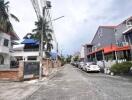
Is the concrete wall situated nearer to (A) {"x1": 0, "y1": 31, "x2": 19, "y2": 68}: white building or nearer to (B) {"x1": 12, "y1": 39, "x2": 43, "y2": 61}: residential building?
(B) {"x1": 12, "y1": 39, "x2": 43, "y2": 61}: residential building

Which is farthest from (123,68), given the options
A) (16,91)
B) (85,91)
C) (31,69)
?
(16,91)

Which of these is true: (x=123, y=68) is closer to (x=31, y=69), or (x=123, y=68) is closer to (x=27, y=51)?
(x=31, y=69)

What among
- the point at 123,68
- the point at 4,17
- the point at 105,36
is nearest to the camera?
the point at 123,68

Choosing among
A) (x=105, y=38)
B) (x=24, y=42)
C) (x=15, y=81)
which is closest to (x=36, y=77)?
(x=15, y=81)

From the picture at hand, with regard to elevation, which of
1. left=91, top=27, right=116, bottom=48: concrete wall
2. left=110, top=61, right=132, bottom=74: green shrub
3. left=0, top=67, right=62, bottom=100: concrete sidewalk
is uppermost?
left=91, top=27, right=116, bottom=48: concrete wall

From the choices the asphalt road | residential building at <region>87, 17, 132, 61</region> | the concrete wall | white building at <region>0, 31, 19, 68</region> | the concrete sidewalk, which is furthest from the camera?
the concrete wall

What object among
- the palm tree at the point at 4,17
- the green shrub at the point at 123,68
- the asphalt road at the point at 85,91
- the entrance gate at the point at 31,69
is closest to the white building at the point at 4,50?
the palm tree at the point at 4,17

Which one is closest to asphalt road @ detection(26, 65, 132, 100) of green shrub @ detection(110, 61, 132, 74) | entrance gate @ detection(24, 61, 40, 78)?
entrance gate @ detection(24, 61, 40, 78)

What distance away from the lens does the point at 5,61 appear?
38062 millimetres

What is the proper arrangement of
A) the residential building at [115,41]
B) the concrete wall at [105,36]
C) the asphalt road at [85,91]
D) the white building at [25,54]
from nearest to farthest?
the asphalt road at [85,91] < the residential building at [115,41] < the concrete wall at [105,36] < the white building at [25,54]

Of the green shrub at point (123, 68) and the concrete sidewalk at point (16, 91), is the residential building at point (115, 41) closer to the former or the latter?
the green shrub at point (123, 68)

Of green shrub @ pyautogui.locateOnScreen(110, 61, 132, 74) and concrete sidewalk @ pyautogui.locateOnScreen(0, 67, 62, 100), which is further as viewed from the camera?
green shrub @ pyautogui.locateOnScreen(110, 61, 132, 74)

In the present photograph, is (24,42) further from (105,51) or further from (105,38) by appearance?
(105,51)

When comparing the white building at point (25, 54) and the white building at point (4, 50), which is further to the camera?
the white building at point (25, 54)
